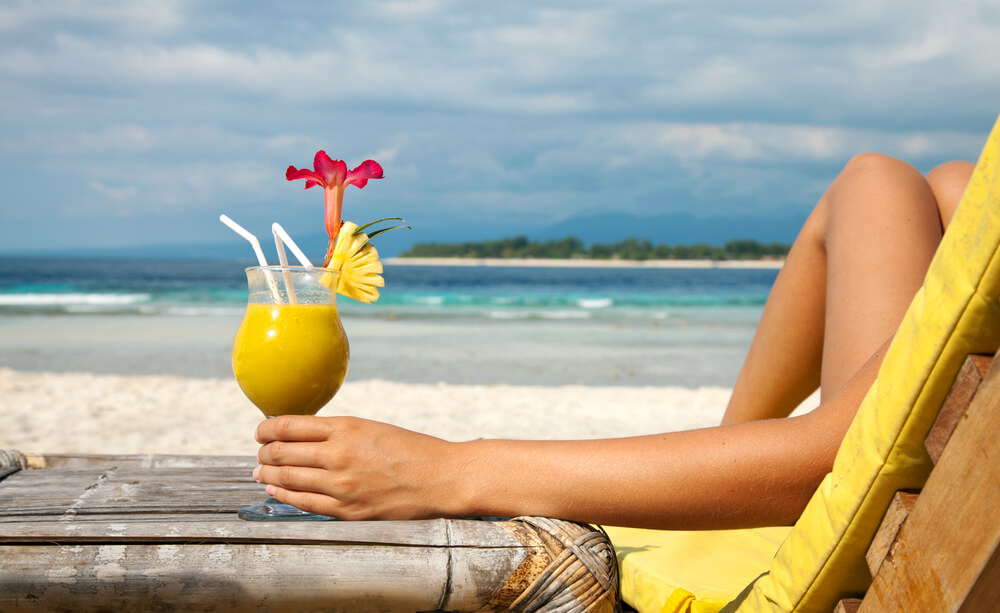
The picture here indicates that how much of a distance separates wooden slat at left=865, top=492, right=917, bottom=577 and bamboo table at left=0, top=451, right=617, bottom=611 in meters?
0.32

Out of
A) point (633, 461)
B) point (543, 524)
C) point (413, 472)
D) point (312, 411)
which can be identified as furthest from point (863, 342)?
point (312, 411)

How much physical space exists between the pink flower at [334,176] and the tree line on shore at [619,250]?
51183 mm

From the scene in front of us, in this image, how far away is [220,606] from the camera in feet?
2.92

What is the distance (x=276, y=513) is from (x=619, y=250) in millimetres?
52861

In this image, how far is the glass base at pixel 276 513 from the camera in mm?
1015

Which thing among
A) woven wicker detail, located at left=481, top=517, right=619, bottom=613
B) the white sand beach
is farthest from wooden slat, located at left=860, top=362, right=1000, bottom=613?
the white sand beach

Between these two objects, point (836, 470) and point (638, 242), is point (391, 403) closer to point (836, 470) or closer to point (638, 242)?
point (836, 470)

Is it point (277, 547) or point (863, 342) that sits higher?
point (863, 342)

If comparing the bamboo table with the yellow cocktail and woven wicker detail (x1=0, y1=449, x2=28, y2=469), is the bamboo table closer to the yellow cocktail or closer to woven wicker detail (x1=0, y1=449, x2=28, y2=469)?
the yellow cocktail

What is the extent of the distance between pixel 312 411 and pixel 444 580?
432 millimetres

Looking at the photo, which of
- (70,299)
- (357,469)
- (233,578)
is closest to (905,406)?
(357,469)

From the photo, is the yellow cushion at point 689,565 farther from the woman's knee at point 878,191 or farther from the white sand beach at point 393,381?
the white sand beach at point 393,381

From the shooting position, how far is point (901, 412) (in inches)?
26.5

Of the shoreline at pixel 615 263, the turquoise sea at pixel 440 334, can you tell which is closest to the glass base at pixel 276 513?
the turquoise sea at pixel 440 334
